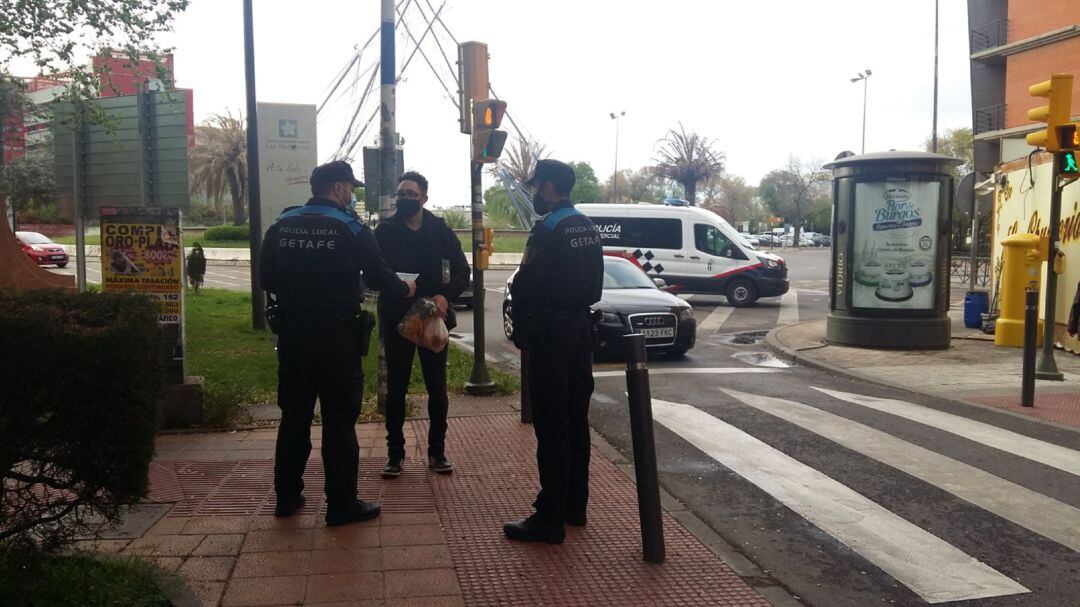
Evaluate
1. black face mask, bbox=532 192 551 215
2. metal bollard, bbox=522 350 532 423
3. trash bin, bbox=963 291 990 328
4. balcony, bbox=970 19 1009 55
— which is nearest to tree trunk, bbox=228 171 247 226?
balcony, bbox=970 19 1009 55

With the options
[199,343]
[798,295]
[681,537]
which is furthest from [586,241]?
[798,295]

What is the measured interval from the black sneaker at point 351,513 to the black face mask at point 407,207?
6.13ft

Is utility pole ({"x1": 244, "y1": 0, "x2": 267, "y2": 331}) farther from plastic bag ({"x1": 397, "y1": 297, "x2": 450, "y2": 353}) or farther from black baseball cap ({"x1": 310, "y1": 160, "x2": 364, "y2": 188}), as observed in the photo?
black baseball cap ({"x1": 310, "y1": 160, "x2": 364, "y2": 188})

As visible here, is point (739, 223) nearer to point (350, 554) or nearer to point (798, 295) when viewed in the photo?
point (798, 295)

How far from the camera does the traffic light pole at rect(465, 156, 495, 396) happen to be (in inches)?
345

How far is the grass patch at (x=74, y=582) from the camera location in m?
3.32

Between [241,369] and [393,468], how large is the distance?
4.66 metres

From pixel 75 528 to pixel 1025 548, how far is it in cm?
468

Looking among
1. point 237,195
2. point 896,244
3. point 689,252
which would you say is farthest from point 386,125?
point 237,195

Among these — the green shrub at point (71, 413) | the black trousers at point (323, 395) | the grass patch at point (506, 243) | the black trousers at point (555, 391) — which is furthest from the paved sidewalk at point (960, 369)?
the grass patch at point (506, 243)

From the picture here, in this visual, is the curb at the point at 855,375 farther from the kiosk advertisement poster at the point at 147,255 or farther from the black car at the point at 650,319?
the kiosk advertisement poster at the point at 147,255

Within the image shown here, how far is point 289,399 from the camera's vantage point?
497cm

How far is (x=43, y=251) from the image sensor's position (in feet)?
115

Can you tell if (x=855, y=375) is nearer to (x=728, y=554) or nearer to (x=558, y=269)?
(x=728, y=554)
